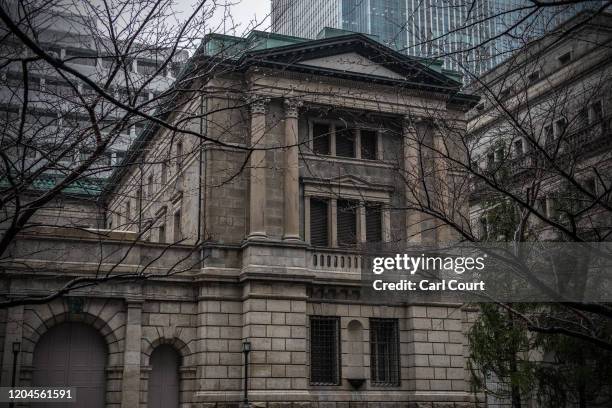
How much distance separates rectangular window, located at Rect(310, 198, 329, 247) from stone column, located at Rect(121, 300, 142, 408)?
768cm

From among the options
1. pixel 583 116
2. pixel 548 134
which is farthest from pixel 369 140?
pixel 548 134

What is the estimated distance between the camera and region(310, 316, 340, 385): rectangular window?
1211 inches

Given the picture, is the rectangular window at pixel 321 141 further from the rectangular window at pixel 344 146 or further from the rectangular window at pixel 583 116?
the rectangular window at pixel 583 116

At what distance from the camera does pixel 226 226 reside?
30.7 metres

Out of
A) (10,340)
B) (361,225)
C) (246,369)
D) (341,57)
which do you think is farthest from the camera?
(361,225)

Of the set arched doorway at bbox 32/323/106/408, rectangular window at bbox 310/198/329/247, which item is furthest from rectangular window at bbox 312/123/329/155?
arched doorway at bbox 32/323/106/408

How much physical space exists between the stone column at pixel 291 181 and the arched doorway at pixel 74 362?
8268 mm

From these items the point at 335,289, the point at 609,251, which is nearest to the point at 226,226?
the point at 335,289

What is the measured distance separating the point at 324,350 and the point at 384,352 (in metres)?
2.67

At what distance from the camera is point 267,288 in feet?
97.6

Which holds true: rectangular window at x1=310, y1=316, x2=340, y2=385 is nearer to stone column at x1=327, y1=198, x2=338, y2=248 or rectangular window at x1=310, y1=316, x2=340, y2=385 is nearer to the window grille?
stone column at x1=327, y1=198, x2=338, y2=248

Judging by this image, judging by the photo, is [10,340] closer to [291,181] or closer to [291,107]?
[291,181]

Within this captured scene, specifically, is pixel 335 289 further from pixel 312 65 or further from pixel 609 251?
pixel 609 251

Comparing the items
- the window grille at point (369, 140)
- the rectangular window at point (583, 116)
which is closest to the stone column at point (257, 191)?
the window grille at point (369, 140)
